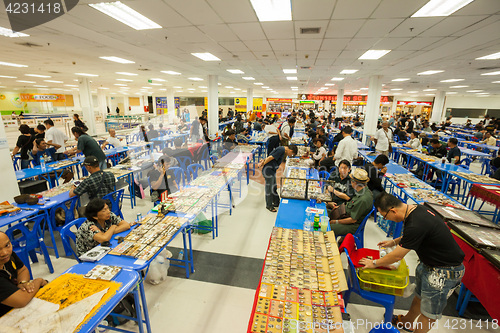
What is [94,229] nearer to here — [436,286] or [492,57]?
[436,286]

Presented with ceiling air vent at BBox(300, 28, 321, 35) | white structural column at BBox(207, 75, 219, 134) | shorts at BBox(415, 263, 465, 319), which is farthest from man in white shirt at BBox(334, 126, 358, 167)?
white structural column at BBox(207, 75, 219, 134)

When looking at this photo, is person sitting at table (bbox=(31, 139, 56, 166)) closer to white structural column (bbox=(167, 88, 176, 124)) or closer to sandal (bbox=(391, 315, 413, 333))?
sandal (bbox=(391, 315, 413, 333))

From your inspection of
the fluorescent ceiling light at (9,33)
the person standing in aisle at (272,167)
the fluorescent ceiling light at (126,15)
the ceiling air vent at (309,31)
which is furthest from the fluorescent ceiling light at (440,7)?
the fluorescent ceiling light at (9,33)

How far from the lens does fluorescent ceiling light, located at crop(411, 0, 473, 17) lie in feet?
10.9

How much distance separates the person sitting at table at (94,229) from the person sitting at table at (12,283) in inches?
20.3

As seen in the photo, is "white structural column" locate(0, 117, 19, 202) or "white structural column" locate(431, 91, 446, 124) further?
"white structural column" locate(431, 91, 446, 124)

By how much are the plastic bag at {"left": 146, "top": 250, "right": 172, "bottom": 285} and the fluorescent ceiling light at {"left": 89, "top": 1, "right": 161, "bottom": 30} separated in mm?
3953

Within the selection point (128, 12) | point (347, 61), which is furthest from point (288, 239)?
point (347, 61)

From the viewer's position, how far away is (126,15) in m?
4.10

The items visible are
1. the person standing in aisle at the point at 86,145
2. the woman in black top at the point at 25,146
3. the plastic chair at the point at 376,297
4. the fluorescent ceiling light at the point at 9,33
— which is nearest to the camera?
the plastic chair at the point at 376,297

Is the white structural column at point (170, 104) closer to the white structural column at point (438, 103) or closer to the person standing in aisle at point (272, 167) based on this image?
the person standing in aisle at point (272, 167)

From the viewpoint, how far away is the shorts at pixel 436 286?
90.4 inches

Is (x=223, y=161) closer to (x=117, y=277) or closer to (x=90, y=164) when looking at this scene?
(x=90, y=164)

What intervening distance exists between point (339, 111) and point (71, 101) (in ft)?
105
